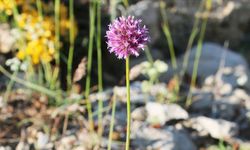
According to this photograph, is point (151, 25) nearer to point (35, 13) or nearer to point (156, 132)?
point (35, 13)

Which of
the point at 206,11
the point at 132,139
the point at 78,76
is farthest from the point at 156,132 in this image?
the point at 206,11

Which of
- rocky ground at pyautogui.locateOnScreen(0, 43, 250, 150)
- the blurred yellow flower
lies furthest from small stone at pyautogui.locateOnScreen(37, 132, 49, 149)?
the blurred yellow flower

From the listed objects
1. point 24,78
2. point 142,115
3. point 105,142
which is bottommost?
point 105,142

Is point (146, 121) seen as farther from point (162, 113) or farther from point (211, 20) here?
point (211, 20)

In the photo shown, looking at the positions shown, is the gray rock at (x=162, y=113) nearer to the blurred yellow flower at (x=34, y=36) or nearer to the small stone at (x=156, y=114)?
the small stone at (x=156, y=114)

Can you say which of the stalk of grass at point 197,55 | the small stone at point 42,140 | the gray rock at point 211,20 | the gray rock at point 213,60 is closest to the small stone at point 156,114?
the stalk of grass at point 197,55

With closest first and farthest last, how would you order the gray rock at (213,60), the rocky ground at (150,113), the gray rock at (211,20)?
the rocky ground at (150,113)
the gray rock at (213,60)
the gray rock at (211,20)
